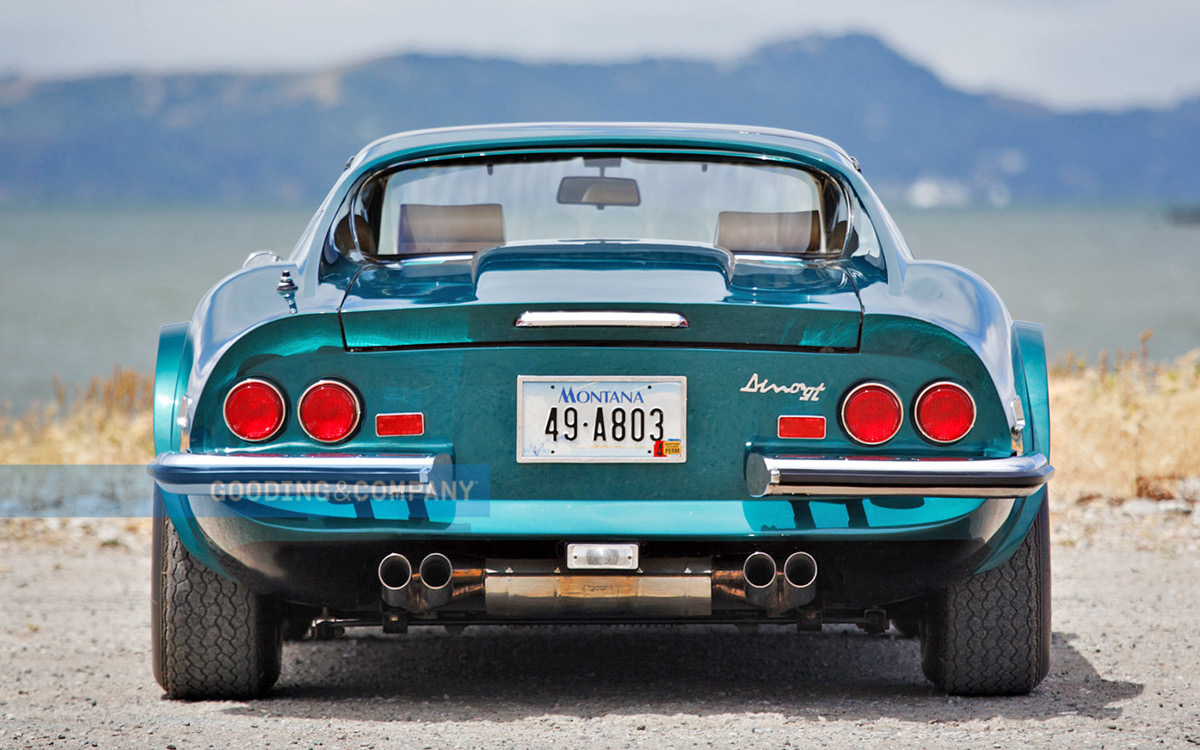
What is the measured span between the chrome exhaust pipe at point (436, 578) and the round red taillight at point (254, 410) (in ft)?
1.65

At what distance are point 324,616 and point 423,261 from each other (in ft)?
3.46

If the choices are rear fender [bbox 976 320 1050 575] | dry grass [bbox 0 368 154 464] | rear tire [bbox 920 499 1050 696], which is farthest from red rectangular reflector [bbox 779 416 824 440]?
dry grass [bbox 0 368 154 464]

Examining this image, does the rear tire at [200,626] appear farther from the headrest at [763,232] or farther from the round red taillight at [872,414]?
the headrest at [763,232]

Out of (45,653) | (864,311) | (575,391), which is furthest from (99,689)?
(864,311)

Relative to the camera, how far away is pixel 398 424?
3436mm

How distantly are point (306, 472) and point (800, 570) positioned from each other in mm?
1246

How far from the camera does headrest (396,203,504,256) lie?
4.39m

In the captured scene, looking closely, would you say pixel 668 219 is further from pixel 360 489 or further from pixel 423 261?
pixel 360 489

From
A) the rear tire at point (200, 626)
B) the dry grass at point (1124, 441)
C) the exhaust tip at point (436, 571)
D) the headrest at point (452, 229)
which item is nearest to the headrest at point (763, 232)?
the headrest at point (452, 229)

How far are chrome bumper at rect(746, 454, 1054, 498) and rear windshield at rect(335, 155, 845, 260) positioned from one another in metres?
1.11

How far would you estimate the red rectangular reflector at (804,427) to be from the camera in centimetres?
343

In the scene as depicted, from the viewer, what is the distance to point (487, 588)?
11.4 feet

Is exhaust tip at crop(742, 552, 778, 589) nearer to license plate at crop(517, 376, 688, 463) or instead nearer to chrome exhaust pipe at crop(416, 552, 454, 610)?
license plate at crop(517, 376, 688, 463)

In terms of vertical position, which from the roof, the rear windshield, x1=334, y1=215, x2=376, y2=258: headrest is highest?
the roof
